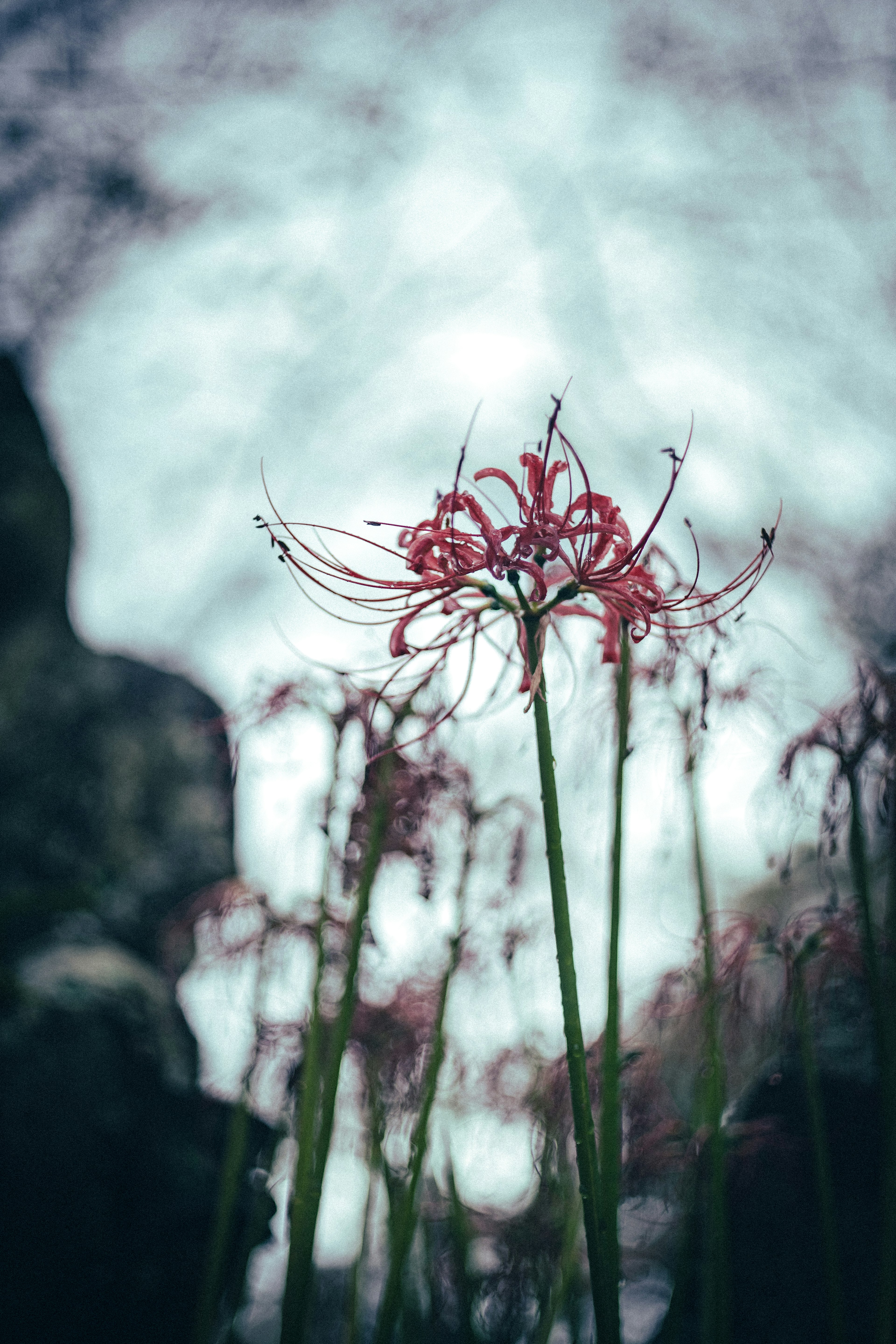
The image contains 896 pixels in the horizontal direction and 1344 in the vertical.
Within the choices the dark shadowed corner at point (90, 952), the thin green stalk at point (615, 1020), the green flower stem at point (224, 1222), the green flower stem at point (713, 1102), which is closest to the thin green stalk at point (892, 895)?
the green flower stem at point (713, 1102)

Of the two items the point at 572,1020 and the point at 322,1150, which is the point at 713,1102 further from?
the point at 572,1020

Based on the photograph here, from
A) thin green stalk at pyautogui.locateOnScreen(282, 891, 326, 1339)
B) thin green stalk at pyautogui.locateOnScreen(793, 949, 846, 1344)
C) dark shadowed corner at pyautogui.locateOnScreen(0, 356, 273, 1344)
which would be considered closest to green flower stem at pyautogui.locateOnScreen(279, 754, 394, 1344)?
thin green stalk at pyautogui.locateOnScreen(282, 891, 326, 1339)

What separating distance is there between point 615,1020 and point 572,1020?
16.2 inches

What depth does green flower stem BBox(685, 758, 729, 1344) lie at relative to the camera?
181cm

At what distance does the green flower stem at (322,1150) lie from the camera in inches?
62.1

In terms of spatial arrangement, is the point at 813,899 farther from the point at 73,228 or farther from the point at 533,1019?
the point at 73,228

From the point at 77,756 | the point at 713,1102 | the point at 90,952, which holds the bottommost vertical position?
the point at 713,1102

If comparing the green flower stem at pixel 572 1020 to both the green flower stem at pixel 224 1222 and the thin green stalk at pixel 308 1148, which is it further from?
the green flower stem at pixel 224 1222

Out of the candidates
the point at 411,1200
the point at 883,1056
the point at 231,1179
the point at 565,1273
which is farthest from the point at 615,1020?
the point at 231,1179

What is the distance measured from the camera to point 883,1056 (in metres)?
1.74

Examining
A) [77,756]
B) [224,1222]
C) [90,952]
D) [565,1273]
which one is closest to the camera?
[565,1273]

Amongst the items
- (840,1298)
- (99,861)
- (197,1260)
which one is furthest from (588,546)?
(99,861)

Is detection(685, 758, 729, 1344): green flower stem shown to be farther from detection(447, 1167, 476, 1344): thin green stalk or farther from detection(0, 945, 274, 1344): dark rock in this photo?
detection(0, 945, 274, 1344): dark rock

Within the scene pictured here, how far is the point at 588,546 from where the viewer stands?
3.67 feet
